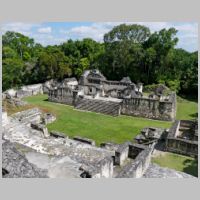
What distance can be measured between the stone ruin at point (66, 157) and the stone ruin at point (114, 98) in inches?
334

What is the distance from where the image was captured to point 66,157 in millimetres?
13164

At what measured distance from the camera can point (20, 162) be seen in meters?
9.30

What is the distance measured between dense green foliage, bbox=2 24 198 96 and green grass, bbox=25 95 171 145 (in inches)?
564

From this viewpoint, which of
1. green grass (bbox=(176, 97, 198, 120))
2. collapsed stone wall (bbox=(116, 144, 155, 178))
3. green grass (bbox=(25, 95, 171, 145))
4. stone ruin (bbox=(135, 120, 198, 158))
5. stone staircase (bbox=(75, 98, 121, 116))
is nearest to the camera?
collapsed stone wall (bbox=(116, 144, 155, 178))

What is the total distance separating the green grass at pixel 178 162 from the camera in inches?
571

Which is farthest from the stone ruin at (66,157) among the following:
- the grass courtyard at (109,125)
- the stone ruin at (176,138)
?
the grass courtyard at (109,125)

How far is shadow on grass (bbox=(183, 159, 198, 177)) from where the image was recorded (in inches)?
556

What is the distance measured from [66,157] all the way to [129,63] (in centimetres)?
3126

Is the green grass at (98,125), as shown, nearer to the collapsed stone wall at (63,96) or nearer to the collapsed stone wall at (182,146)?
the collapsed stone wall at (63,96)

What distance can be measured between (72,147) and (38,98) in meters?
19.5

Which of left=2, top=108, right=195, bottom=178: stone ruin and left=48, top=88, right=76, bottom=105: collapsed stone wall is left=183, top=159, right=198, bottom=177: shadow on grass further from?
left=48, top=88, right=76, bottom=105: collapsed stone wall

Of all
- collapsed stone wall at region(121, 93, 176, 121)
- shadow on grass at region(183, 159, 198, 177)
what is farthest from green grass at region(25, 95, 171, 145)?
shadow on grass at region(183, 159, 198, 177)

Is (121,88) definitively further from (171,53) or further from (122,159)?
(122,159)

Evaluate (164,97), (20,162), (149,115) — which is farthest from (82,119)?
(20,162)
